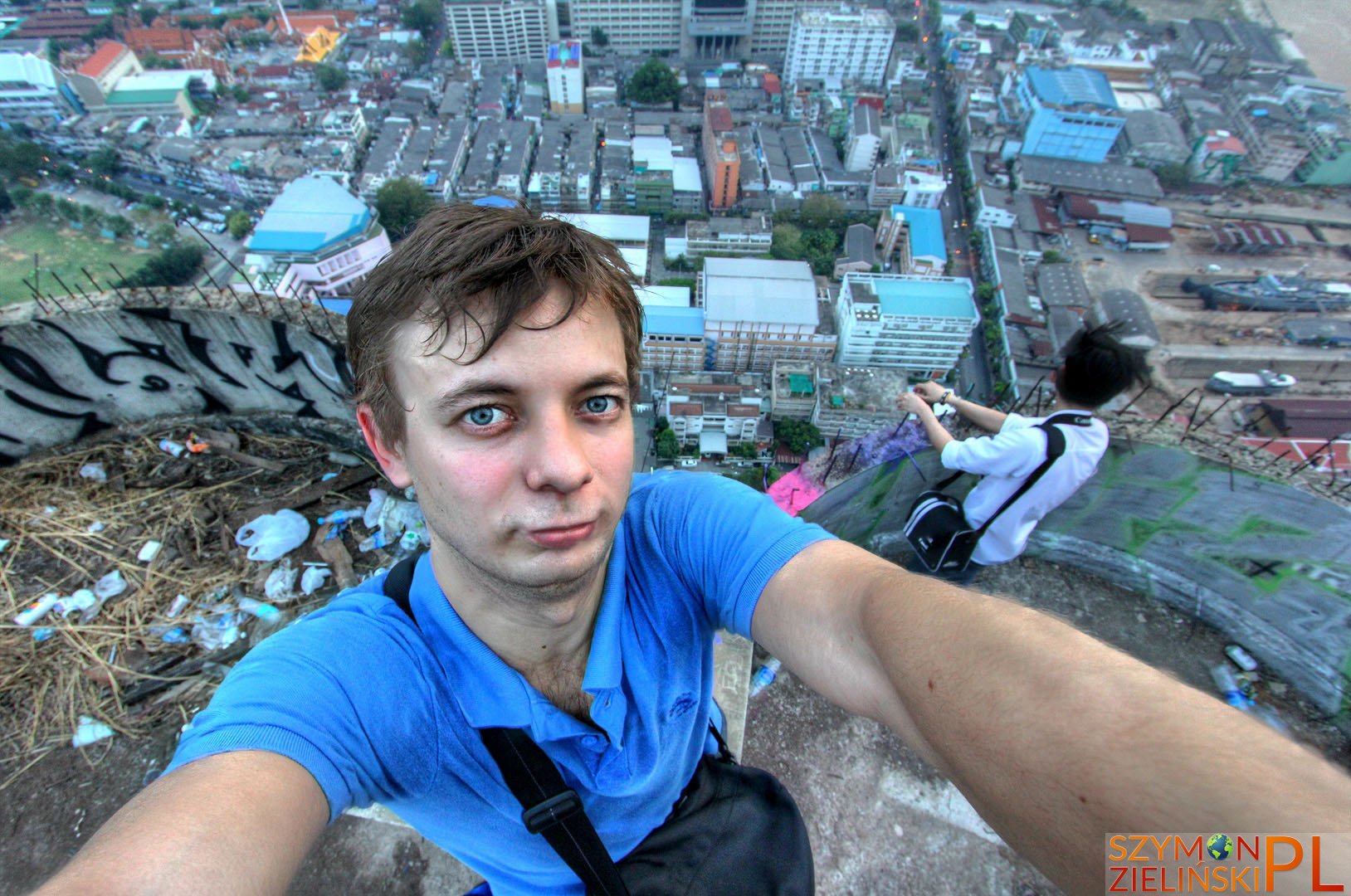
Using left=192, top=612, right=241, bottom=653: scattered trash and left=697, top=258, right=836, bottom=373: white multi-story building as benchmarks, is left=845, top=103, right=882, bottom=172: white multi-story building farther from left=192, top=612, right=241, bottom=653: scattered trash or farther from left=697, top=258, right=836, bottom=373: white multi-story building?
left=192, top=612, right=241, bottom=653: scattered trash

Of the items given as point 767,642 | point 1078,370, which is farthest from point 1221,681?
point 767,642

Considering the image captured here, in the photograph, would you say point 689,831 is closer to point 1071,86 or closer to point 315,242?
point 315,242

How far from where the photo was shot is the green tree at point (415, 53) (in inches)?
974

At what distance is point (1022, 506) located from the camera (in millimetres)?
2408

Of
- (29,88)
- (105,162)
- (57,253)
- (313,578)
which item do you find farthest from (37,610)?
(29,88)

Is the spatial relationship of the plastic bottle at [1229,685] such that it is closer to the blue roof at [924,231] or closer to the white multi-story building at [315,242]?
the blue roof at [924,231]

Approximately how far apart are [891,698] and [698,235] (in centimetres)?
1721

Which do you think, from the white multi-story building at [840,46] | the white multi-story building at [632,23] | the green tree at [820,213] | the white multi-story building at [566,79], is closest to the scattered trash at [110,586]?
the green tree at [820,213]

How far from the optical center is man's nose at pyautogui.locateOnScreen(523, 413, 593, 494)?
3.34ft

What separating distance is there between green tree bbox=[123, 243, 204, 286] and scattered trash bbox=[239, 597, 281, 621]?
1590cm

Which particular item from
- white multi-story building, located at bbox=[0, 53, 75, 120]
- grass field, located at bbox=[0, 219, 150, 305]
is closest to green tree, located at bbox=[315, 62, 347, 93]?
white multi-story building, located at bbox=[0, 53, 75, 120]

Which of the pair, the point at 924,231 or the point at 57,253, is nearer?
the point at 57,253

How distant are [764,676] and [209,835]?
6.91ft

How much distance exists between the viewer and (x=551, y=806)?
1119 millimetres
